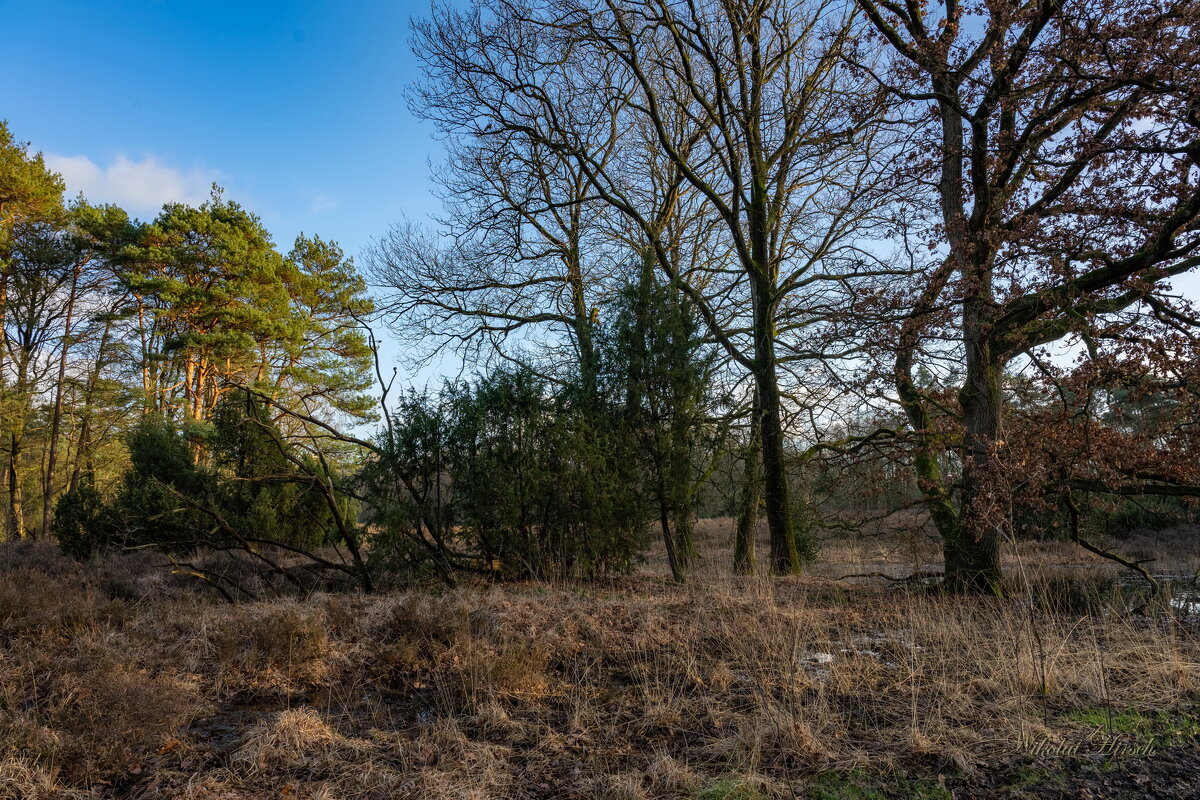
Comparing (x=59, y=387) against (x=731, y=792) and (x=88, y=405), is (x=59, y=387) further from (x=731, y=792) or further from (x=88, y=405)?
(x=731, y=792)

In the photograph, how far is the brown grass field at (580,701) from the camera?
9.96 ft

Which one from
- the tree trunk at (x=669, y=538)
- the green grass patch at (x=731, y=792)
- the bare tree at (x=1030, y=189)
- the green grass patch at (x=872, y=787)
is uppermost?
the bare tree at (x=1030, y=189)

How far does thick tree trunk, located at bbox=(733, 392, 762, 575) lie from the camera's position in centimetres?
1063

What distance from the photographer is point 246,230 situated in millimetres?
22344

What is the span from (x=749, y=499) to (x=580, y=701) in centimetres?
741

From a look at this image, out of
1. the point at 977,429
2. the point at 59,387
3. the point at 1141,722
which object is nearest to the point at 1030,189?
the point at 977,429

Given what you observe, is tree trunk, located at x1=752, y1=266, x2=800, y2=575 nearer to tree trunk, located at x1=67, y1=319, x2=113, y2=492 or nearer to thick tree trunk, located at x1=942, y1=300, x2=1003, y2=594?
thick tree trunk, located at x1=942, y1=300, x2=1003, y2=594

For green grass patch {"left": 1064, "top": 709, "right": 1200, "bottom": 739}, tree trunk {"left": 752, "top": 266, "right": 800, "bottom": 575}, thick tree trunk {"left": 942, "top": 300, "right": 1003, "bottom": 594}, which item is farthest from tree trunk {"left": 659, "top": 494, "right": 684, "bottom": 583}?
green grass patch {"left": 1064, "top": 709, "right": 1200, "bottom": 739}

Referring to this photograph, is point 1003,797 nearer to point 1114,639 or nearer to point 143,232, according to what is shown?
point 1114,639

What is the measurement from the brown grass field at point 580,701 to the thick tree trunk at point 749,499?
174 inches

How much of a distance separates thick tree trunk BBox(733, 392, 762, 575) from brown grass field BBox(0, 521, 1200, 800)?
4412mm

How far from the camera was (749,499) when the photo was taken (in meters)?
11.0

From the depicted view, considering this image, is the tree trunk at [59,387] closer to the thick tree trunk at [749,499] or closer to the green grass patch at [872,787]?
the thick tree trunk at [749,499]

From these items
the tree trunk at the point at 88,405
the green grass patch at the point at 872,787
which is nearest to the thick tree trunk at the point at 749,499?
the green grass patch at the point at 872,787
